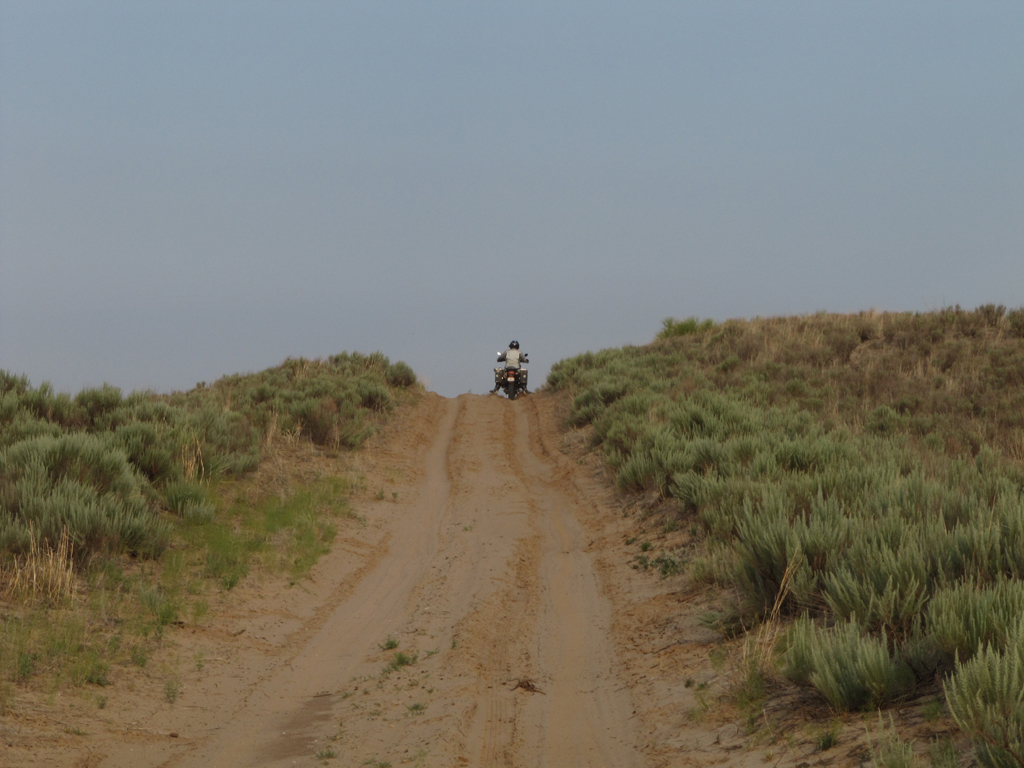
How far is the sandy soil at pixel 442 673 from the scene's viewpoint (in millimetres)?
4875

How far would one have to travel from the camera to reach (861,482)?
26.3 feet

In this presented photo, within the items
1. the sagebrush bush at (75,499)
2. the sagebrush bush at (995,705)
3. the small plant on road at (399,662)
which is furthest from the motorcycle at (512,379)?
the sagebrush bush at (995,705)

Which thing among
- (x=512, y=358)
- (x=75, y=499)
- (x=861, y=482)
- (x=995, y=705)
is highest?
(x=512, y=358)

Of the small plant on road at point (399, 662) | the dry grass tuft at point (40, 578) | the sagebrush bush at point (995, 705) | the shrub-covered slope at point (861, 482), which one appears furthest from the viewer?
the dry grass tuft at point (40, 578)

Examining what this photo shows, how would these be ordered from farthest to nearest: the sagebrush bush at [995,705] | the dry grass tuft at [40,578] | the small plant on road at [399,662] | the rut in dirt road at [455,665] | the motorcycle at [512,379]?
the motorcycle at [512,379] < the dry grass tuft at [40,578] < the small plant on road at [399,662] < the rut in dirt road at [455,665] < the sagebrush bush at [995,705]

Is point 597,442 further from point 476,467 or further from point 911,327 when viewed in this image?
point 911,327

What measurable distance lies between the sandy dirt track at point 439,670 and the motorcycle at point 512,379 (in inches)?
539

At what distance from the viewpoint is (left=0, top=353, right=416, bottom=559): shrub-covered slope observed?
7703 mm

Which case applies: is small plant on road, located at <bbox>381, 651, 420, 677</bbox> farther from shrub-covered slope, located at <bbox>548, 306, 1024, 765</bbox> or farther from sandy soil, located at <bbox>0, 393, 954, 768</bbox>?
shrub-covered slope, located at <bbox>548, 306, 1024, 765</bbox>

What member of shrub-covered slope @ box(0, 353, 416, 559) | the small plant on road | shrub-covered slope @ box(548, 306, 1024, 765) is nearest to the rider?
shrub-covered slope @ box(548, 306, 1024, 765)

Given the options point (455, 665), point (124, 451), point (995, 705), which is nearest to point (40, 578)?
point (124, 451)

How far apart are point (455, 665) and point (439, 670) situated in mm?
150

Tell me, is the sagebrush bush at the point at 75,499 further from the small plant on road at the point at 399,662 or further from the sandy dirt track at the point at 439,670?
the small plant on road at the point at 399,662

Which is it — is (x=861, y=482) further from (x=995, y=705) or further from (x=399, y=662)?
(x=995, y=705)
